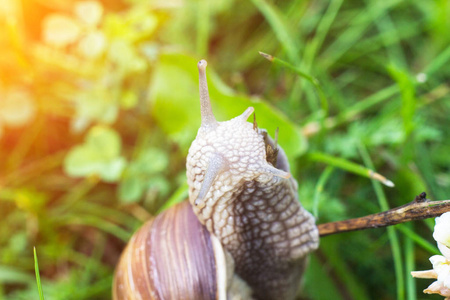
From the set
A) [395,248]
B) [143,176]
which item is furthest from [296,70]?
[143,176]

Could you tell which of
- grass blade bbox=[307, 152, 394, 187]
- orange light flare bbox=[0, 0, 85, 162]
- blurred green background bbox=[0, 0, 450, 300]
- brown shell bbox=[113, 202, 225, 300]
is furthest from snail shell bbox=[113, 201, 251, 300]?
orange light flare bbox=[0, 0, 85, 162]

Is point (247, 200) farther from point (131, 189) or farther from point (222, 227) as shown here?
point (131, 189)

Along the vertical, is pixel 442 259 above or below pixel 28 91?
below

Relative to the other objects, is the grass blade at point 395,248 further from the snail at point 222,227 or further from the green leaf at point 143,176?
the green leaf at point 143,176

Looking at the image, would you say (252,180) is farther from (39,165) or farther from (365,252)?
(39,165)

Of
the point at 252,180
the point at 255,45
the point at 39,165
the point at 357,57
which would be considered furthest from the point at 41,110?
the point at 357,57

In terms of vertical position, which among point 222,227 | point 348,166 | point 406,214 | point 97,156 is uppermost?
point 97,156

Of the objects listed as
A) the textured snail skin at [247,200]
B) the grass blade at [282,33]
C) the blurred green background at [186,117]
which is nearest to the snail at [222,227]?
the textured snail skin at [247,200]
